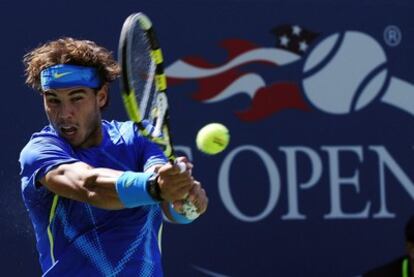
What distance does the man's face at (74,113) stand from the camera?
3.67 meters

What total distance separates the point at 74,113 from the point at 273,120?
263 cm

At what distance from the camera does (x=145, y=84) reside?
11.7 feet

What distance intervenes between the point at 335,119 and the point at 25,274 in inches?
74.3

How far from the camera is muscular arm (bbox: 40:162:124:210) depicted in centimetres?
336

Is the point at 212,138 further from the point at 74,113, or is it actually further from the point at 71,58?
the point at 71,58

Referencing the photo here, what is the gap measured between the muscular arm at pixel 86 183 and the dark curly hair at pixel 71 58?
435 millimetres

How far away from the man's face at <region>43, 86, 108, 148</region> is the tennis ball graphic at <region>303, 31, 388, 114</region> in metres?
2.67

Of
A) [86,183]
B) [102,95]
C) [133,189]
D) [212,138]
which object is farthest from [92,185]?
[102,95]

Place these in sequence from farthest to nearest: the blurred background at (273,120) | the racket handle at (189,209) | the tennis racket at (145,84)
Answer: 1. the blurred background at (273,120)
2. the racket handle at (189,209)
3. the tennis racket at (145,84)

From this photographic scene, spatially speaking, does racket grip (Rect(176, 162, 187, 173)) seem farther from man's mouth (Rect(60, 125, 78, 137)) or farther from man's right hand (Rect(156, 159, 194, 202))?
man's mouth (Rect(60, 125, 78, 137))

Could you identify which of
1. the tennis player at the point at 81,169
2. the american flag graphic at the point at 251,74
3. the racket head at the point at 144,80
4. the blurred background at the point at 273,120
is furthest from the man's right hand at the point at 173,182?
the american flag graphic at the point at 251,74

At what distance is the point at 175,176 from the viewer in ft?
10.2

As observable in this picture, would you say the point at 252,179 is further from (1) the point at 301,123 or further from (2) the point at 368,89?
(2) the point at 368,89

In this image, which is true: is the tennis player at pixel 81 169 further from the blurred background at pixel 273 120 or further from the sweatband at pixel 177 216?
the blurred background at pixel 273 120
